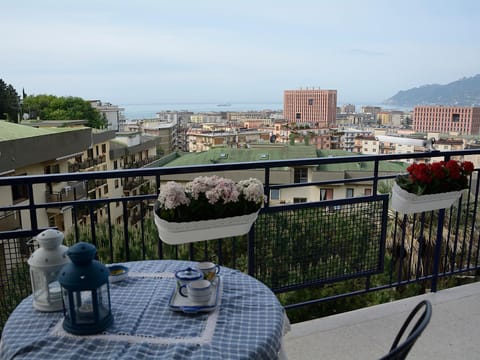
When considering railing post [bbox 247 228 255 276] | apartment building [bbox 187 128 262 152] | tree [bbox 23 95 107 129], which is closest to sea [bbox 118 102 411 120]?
apartment building [bbox 187 128 262 152]

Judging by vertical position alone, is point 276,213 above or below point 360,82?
below

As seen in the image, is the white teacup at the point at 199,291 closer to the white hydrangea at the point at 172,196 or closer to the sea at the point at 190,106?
the white hydrangea at the point at 172,196

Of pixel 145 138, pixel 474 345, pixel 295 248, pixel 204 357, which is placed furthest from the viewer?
pixel 145 138

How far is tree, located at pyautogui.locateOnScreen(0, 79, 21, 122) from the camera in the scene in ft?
112

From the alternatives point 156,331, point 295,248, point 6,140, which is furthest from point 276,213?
point 6,140

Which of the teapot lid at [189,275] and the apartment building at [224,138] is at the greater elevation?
the teapot lid at [189,275]

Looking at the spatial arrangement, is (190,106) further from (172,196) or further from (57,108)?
(172,196)

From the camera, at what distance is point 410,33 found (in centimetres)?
6538

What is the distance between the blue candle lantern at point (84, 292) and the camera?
1.15 m

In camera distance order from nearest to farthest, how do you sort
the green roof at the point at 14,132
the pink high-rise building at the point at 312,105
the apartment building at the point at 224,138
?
1. the green roof at the point at 14,132
2. the apartment building at the point at 224,138
3. the pink high-rise building at the point at 312,105

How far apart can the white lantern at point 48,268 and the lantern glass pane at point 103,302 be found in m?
0.17

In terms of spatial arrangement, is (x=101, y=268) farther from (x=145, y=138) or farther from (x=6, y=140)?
(x=145, y=138)

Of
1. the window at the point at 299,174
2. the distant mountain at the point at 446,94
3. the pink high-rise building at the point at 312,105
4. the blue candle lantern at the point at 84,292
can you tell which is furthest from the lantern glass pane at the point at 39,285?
the pink high-rise building at the point at 312,105

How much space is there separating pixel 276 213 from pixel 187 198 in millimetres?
765
